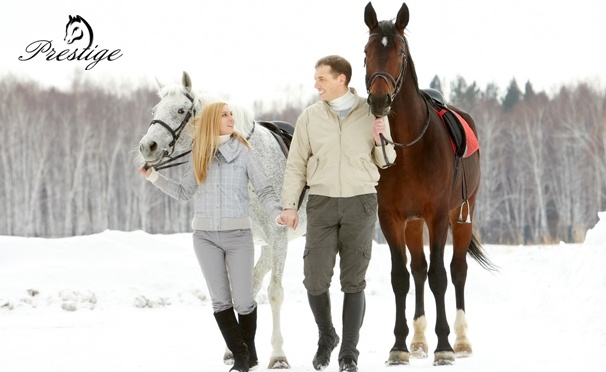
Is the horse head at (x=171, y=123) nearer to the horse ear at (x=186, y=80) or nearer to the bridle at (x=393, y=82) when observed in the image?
the horse ear at (x=186, y=80)

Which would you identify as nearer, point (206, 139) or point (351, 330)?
point (351, 330)

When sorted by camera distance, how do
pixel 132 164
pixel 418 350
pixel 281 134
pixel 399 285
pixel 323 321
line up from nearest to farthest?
pixel 323 321
pixel 399 285
pixel 418 350
pixel 281 134
pixel 132 164

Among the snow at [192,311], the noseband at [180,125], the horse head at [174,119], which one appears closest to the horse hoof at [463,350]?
the snow at [192,311]

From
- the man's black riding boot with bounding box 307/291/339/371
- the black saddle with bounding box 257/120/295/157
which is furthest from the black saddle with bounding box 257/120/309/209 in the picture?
the man's black riding boot with bounding box 307/291/339/371

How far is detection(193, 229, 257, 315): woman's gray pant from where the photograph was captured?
5559 millimetres

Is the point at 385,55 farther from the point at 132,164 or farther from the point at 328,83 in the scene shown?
the point at 132,164

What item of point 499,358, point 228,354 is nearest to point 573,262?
point 499,358

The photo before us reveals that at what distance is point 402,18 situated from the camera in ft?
20.2

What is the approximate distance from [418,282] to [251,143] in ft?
6.24

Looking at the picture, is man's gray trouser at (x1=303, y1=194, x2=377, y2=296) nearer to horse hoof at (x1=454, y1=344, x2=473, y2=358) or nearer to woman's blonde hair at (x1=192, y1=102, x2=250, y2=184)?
woman's blonde hair at (x1=192, y1=102, x2=250, y2=184)

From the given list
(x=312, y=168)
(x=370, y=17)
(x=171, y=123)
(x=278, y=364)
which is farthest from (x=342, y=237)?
(x=370, y=17)

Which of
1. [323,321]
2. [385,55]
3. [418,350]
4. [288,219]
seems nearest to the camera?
[288,219]

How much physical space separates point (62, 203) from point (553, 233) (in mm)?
28833

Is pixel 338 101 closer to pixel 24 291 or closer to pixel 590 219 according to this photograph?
pixel 24 291
